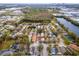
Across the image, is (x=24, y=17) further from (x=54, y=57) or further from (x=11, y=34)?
(x=54, y=57)

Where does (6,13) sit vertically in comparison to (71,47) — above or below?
above

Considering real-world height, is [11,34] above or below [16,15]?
below

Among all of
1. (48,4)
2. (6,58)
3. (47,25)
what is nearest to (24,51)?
(6,58)

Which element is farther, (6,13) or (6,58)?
(6,13)

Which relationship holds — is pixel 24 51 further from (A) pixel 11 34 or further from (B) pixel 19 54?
(A) pixel 11 34

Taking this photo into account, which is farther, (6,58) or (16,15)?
(16,15)

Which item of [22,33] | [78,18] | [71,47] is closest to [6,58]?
[22,33]

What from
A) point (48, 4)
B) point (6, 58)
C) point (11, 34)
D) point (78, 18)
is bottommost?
point (6, 58)

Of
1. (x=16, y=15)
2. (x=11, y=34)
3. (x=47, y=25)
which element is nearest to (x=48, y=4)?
(x=47, y=25)

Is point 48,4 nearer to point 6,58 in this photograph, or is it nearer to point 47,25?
point 47,25
